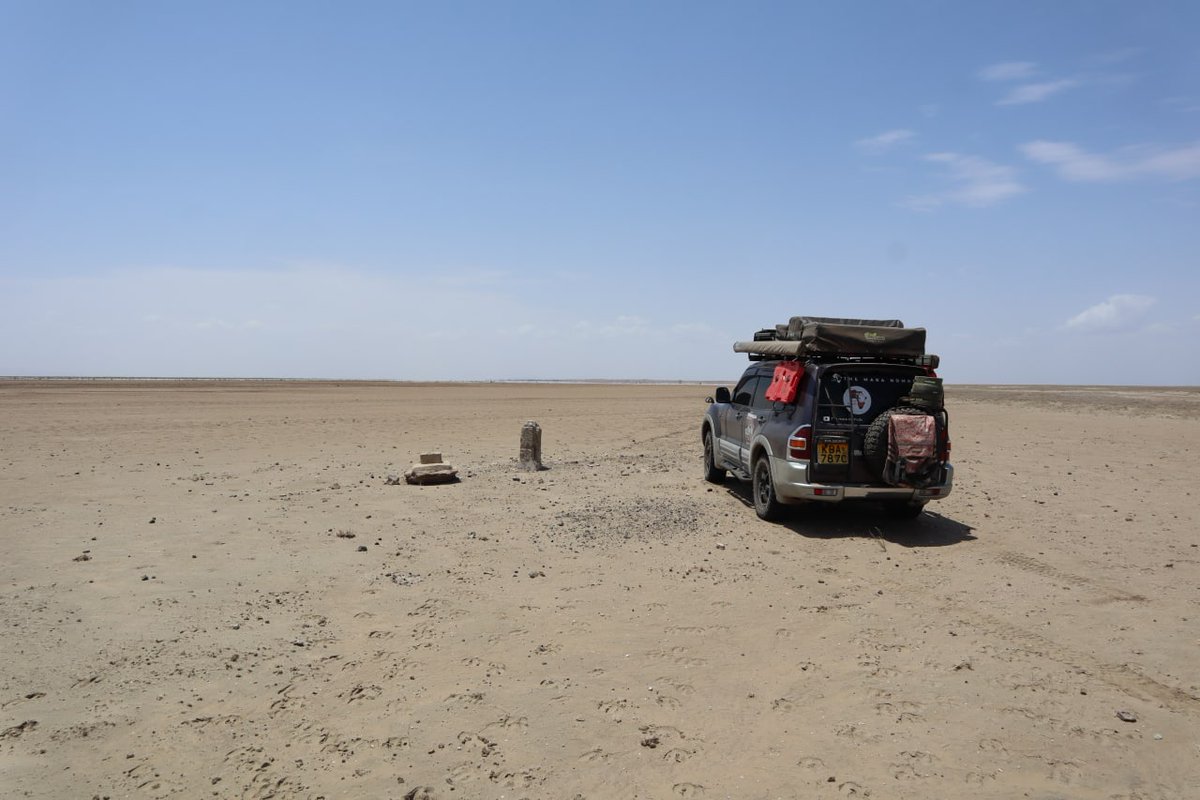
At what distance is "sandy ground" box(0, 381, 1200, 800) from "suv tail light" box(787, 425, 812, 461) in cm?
97

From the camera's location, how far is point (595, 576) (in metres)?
7.64

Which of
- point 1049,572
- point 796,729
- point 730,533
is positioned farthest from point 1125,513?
point 796,729

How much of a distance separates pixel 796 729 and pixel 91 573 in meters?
6.63

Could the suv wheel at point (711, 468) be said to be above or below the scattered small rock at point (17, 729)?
above

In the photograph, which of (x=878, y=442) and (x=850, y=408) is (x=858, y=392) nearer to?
(x=850, y=408)

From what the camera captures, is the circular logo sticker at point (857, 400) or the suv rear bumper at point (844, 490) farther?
the circular logo sticker at point (857, 400)

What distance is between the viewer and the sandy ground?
4.21m

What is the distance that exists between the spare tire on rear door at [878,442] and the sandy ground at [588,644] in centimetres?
95

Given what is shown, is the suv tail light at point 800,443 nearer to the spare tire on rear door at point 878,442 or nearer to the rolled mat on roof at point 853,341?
the spare tire on rear door at point 878,442

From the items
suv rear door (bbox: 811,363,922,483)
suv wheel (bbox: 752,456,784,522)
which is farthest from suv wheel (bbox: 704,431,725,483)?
suv rear door (bbox: 811,363,922,483)

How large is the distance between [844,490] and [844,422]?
805 mm

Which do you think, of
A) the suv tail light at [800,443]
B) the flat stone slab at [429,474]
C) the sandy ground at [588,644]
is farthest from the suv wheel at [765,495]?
the flat stone slab at [429,474]

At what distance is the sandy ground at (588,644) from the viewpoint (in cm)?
421

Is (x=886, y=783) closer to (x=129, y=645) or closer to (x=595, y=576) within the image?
(x=595, y=576)
